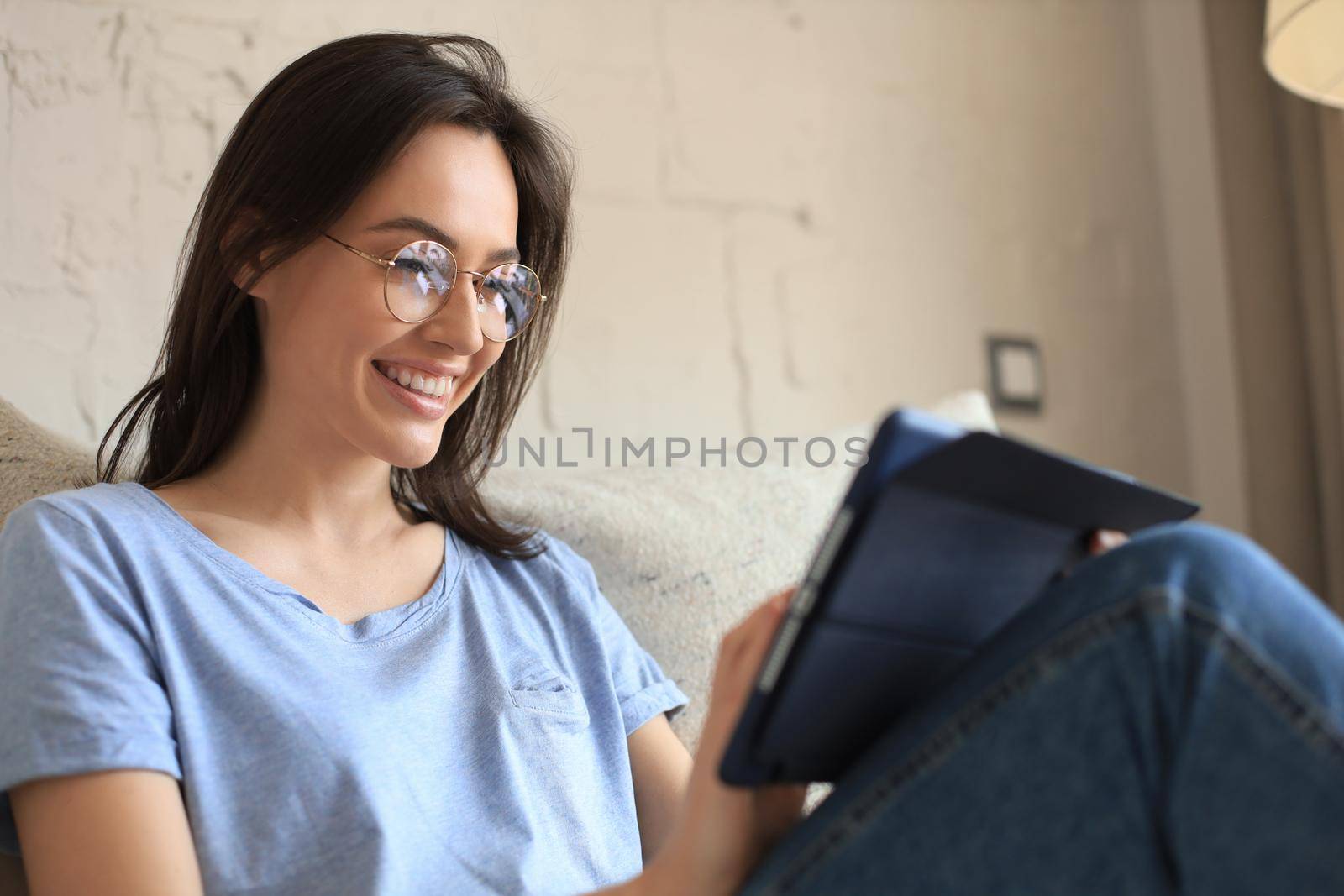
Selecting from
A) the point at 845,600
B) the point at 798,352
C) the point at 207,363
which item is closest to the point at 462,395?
the point at 207,363

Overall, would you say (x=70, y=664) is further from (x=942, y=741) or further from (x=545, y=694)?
(x=942, y=741)

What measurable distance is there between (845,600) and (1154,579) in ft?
0.52

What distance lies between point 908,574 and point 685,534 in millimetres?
650

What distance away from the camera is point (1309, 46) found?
1445 mm

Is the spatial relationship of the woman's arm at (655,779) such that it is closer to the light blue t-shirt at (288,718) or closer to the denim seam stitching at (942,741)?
the light blue t-shirt at (288,718)

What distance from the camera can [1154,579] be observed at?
0.64 metres

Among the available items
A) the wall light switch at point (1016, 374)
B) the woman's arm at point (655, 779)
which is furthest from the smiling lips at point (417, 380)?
the wall light switch at point (1016, 374)

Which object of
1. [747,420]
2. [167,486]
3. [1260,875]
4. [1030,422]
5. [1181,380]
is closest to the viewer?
[1260,875]

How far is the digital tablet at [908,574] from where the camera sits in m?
0.64

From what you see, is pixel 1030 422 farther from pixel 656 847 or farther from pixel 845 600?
pixel 845 600

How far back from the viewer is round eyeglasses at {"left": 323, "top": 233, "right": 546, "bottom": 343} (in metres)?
1.07

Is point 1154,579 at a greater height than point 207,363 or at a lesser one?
lesser

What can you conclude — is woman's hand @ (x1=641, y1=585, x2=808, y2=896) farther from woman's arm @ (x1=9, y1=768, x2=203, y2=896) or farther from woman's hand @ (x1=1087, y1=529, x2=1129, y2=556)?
woman's arm @ (x1=9, y1=768, x2=203, y2=896)

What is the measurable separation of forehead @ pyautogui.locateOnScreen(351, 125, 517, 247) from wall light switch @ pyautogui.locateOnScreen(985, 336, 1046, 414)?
1.19m
